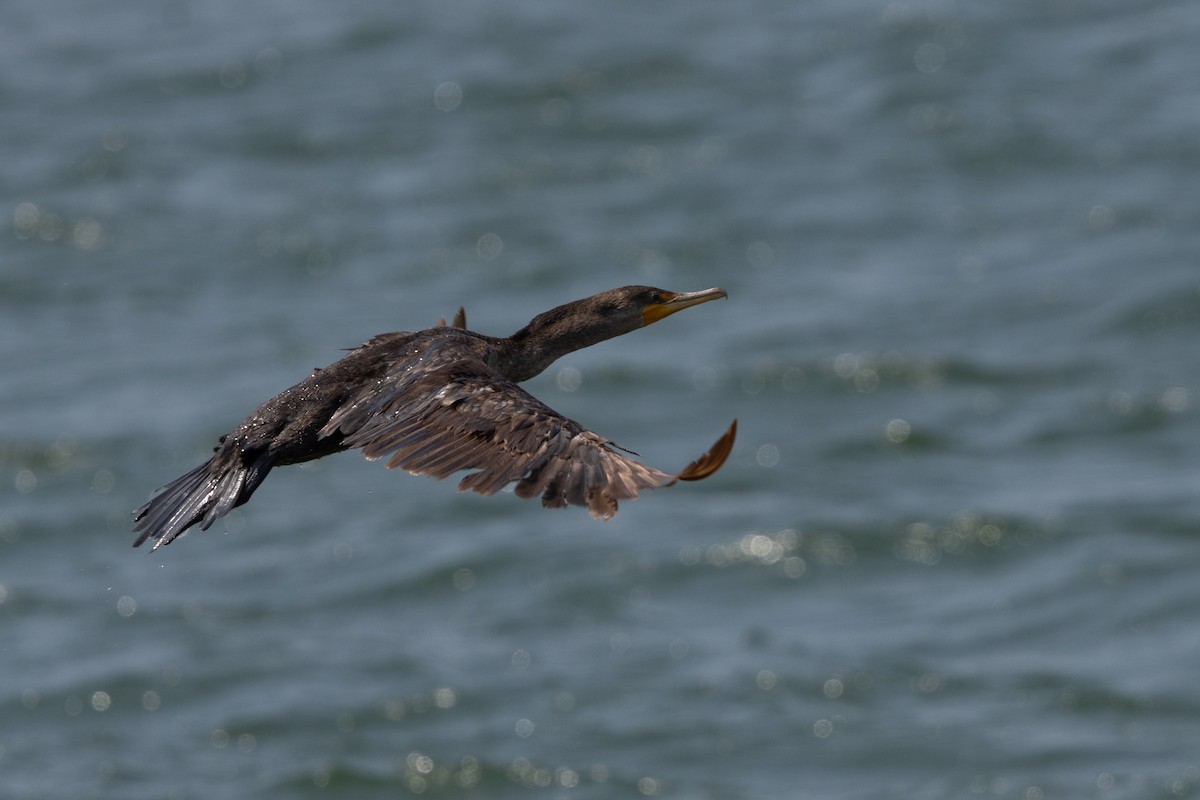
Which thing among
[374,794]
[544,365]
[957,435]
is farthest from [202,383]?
[544,365]

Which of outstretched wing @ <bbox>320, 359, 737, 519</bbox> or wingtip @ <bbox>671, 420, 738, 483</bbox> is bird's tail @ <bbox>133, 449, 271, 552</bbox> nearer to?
outstretched wing @ <bbox>320, 359, 737, 519</bbox>

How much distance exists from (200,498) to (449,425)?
4.09 ft

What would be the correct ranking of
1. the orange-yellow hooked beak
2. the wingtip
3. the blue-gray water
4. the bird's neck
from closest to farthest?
the wingtip
the bird's neck
the orange-yellow hooked beak
the blue-gray water

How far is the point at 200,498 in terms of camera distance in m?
8.32

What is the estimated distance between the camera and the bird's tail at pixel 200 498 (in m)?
8.15

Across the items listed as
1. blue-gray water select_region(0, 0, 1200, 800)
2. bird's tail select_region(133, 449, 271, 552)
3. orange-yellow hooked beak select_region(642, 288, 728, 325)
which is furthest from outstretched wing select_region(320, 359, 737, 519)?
blue-gray water select_region(0, 0, 1200, 800)

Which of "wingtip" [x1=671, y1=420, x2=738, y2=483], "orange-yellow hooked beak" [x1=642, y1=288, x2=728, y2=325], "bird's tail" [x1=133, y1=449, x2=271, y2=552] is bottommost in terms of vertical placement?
"bird's tail" [x1=133, y1=449, x2=271, y2=552]

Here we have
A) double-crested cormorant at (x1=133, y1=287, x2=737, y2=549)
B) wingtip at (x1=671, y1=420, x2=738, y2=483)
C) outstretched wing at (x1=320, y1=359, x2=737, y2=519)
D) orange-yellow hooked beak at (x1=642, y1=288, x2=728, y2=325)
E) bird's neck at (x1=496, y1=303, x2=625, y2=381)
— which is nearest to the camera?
wingtip at (x1=671, y1=420, x2=738, y2=483)

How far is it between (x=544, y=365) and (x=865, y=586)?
12262 millimetres

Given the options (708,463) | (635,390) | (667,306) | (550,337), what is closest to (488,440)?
(708,463)

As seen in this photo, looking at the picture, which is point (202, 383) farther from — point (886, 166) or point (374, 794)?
point (886, 166)

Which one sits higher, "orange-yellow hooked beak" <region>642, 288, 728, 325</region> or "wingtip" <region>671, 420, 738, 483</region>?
"wingtip" <region>671, 420, 738, 483</region>

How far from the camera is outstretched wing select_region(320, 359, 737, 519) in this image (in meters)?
7.07

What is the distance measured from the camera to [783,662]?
19328mm
